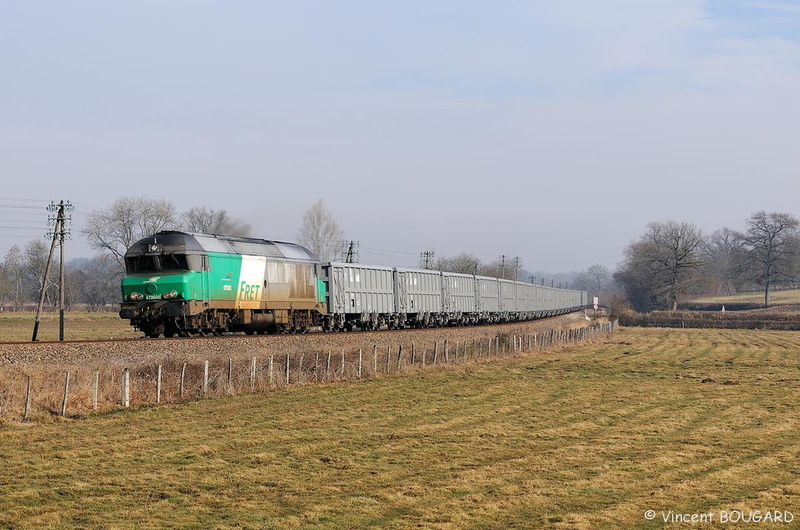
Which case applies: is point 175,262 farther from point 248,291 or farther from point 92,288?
point 92,288

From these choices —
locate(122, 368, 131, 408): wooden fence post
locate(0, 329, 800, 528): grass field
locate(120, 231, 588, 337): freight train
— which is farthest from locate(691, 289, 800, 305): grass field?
locate(122, 368, 131, 408): wooden fence post

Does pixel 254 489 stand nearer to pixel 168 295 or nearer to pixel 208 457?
pixel 208 457

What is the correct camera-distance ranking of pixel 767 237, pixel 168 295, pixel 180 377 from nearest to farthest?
pixel 180 377
pixel 168 295
pixel 767 237

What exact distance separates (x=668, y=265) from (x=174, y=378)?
119887mm

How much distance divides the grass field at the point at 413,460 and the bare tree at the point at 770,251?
117 m

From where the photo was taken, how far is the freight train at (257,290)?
112 feet

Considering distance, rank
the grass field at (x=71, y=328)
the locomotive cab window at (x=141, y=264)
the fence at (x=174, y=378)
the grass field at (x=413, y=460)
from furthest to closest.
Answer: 1. the grass field at (x=71, y=328)
2. the locomotive cab window at (x=141, y=264)
3. the fence at (x=174, y=378)
4. the grass field at (x=413, y=460)

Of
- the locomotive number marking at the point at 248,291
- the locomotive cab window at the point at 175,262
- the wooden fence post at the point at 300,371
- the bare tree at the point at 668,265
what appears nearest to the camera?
the wooden fence post at the point at 300,371

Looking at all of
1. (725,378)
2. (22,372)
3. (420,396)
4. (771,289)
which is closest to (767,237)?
(771,289)

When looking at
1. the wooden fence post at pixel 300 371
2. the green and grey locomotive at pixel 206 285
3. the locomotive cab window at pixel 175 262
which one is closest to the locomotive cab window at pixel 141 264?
the green and grey locomotive at pixel 206 285

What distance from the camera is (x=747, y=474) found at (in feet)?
52.5

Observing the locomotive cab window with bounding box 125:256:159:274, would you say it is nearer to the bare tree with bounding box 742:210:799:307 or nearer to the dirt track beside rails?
the dirt track beside rails

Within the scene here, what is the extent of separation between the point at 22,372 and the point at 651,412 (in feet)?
61.6

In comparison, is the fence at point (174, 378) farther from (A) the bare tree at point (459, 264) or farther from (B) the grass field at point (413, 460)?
(A) the bare tree at point (459, 264)
